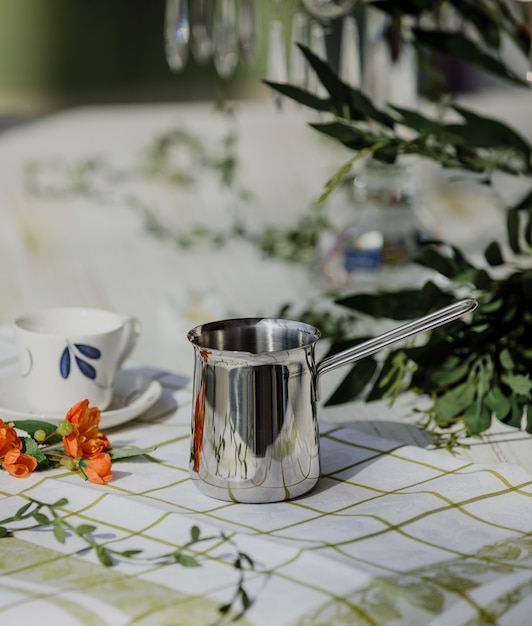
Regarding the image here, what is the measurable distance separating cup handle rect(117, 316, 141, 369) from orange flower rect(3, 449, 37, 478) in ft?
0.41

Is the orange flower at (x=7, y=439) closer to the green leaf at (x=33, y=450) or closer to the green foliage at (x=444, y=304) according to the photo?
the green leaf at (x=33, y=450)

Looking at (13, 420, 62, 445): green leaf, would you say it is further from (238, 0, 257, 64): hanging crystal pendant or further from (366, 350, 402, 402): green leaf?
(238, 0, 257, 64): hanging crystal pendant

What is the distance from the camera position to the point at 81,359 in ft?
2.24

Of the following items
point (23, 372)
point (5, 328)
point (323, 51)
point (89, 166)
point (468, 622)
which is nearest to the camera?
point (468, 622)

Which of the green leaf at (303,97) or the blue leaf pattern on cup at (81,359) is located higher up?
the green leaf at (303,97)

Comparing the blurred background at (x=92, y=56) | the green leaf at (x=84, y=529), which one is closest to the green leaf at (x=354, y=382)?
the green leaf at (x=84, y=529)

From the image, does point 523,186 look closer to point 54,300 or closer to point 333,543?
point 54,300

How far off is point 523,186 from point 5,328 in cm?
129

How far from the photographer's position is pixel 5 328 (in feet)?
3.05

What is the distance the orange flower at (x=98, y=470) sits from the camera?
23.9 inches

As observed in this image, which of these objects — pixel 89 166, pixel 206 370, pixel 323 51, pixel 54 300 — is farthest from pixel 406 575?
pixel 89 166

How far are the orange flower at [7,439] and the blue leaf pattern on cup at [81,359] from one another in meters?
0.07

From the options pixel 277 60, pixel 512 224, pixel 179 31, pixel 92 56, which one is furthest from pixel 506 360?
pixel 92 56

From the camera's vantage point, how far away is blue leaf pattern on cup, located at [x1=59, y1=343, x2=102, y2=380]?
0.68 m
